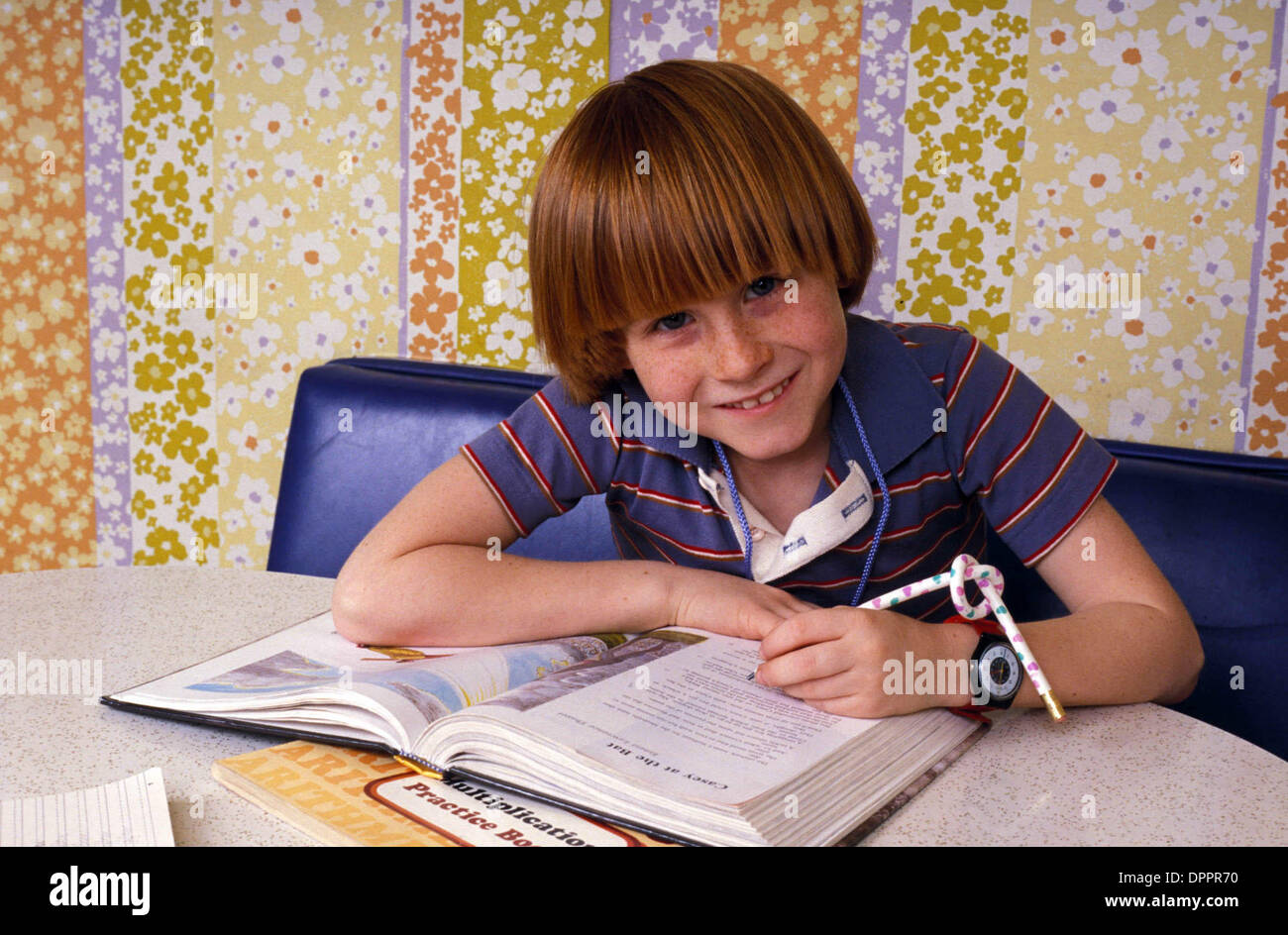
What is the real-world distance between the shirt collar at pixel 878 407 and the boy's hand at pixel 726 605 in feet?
0.59

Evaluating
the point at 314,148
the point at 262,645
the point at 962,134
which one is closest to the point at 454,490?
the point at 262,645

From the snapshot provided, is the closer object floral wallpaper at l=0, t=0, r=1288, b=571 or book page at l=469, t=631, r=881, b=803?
book page at l=469, t=631, r=881, b=803

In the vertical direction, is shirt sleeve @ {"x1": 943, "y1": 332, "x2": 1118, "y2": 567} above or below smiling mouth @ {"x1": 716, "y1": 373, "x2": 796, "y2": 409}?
below

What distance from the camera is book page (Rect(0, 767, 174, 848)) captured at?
0.59m

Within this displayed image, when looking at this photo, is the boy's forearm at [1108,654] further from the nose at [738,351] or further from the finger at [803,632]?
the nose at [738,351]

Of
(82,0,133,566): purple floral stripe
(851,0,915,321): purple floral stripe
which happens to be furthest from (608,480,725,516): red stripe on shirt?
(82,0,133,566): purple floral stripe

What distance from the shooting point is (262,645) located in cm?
92

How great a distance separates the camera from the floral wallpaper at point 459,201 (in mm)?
1653

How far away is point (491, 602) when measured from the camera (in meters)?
0.98

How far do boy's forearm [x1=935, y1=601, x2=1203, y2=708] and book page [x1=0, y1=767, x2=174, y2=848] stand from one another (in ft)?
1.68

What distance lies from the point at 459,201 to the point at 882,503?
122 cm

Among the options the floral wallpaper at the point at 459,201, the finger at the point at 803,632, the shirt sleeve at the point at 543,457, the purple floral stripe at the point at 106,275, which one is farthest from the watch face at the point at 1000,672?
the purple floral stripe at the point at 106,275

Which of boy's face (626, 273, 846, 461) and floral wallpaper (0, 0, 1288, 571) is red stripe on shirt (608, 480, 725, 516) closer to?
boy's face (626, 273, 846, 461)

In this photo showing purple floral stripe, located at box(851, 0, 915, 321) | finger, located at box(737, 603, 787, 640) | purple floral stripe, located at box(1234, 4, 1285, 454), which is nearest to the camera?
finger, located at box(737, 603, 787, 640)
